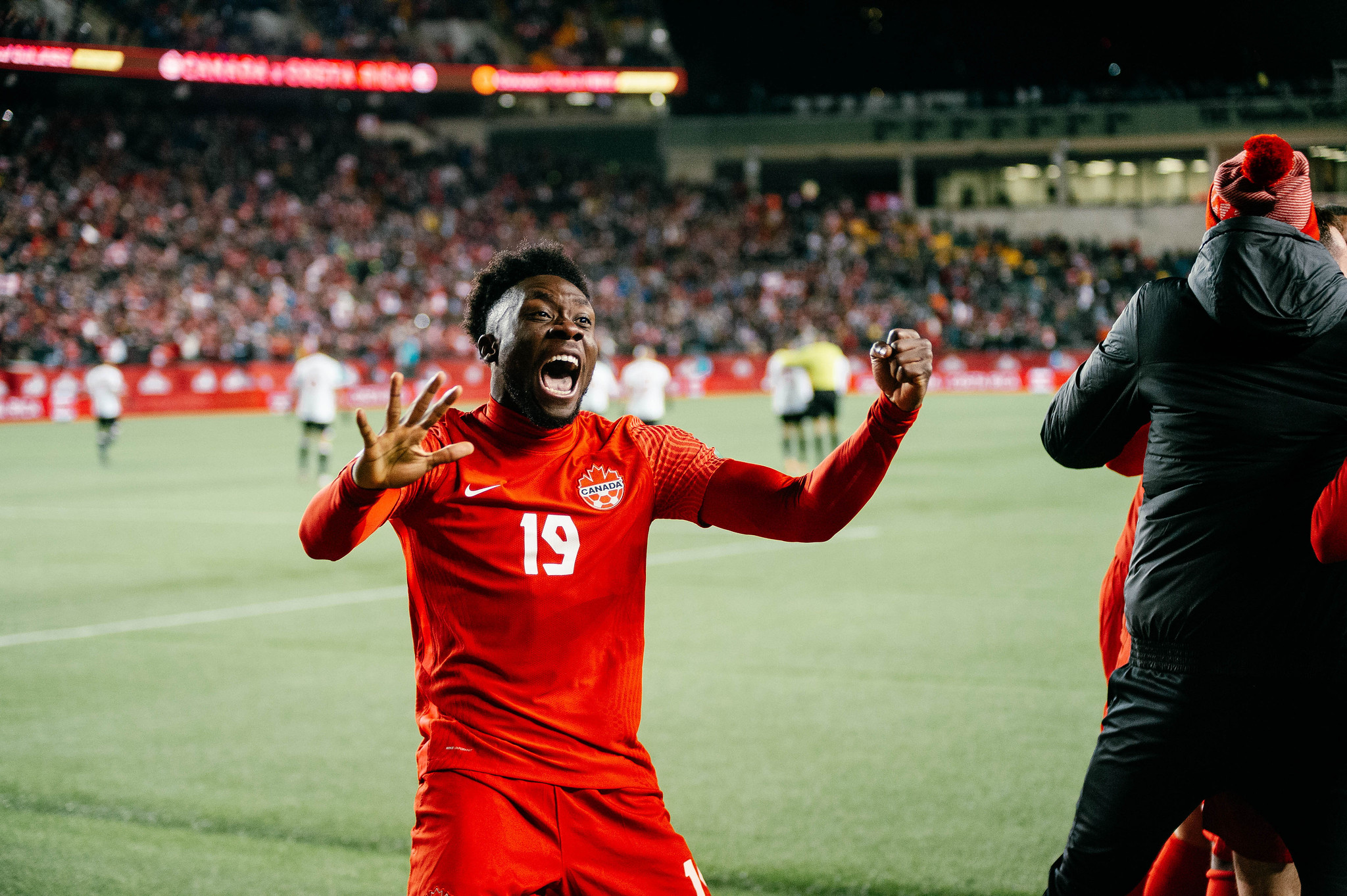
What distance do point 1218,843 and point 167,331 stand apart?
34687mm

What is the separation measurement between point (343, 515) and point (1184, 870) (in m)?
2.36

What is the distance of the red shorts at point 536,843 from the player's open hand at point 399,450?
66 centimetres

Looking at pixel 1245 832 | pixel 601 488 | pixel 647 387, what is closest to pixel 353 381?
pixel 647 387

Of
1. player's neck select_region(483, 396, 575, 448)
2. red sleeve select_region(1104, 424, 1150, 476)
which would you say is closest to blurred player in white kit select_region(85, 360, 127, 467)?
player's neck select_region(483, 396, 575, 448)

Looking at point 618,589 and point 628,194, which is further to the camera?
point 628,194

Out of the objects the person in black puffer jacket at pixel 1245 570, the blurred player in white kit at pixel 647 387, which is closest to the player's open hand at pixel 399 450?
the person in black puffer jacket at pixel 1245 570

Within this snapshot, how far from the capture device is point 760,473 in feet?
10.8

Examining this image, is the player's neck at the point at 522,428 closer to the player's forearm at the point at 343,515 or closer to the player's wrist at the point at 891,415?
the player's forearm at the point at 343,515

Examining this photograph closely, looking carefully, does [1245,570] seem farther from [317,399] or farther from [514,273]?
[317,399]

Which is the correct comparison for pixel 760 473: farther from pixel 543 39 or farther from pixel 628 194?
Answer: pixel 543 39

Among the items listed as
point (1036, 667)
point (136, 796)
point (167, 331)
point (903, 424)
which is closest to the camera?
point (903, 424)

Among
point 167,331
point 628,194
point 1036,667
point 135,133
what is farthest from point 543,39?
point 1036,667

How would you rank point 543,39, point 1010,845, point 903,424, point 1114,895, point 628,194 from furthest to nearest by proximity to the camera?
point 543,39 < point 628,194 < point 1010,845 < point 903,424 < point 1114,895

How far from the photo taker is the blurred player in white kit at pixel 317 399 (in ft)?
62.0
